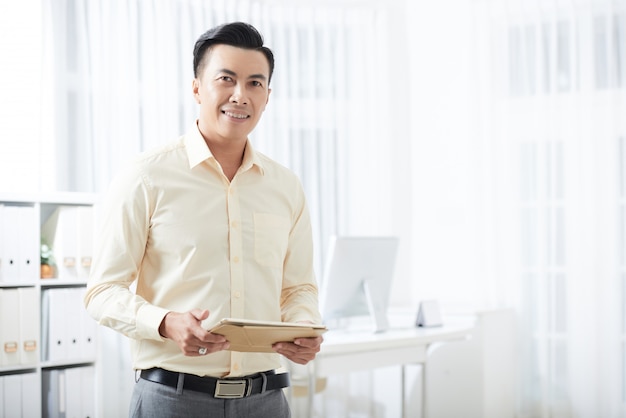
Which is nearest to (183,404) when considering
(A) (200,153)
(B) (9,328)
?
(A) (200,153)

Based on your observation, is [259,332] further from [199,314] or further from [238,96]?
[238,96]

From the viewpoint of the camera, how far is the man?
4.92 ft

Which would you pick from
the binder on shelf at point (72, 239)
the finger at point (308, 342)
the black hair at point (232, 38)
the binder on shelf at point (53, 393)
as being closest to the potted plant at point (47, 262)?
the binder on shelf at point (72, 239)

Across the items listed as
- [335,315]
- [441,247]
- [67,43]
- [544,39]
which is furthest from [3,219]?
[544,39]

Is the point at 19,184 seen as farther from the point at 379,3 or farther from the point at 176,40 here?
the point at 379,3

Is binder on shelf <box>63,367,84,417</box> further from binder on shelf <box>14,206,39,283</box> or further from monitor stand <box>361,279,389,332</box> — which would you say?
monitor stand <box>361,279,389,332</box>

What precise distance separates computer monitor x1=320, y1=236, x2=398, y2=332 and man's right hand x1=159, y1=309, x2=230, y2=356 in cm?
203

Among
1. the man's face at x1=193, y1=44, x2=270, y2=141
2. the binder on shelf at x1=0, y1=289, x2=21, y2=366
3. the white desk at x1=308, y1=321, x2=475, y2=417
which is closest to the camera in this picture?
the man's face at x1=193, y1=44, x2=270, y2=141

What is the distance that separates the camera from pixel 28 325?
294cm

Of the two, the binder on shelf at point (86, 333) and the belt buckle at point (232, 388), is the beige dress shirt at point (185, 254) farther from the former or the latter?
the binder on shelf at point (86, 333)

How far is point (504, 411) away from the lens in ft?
14.5

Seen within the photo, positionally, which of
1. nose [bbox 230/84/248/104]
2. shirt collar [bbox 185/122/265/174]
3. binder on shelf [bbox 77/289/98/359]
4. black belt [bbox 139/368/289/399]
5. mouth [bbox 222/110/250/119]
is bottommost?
binder on shelf [bbox 77/289/98/359]

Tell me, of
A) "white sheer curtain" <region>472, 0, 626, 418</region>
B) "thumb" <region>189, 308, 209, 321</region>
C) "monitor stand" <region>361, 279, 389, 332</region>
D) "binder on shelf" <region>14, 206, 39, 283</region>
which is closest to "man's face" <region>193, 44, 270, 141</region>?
"thumb" <region>189, 308, 209, 321</region>

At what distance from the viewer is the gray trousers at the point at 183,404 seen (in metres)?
1.49
